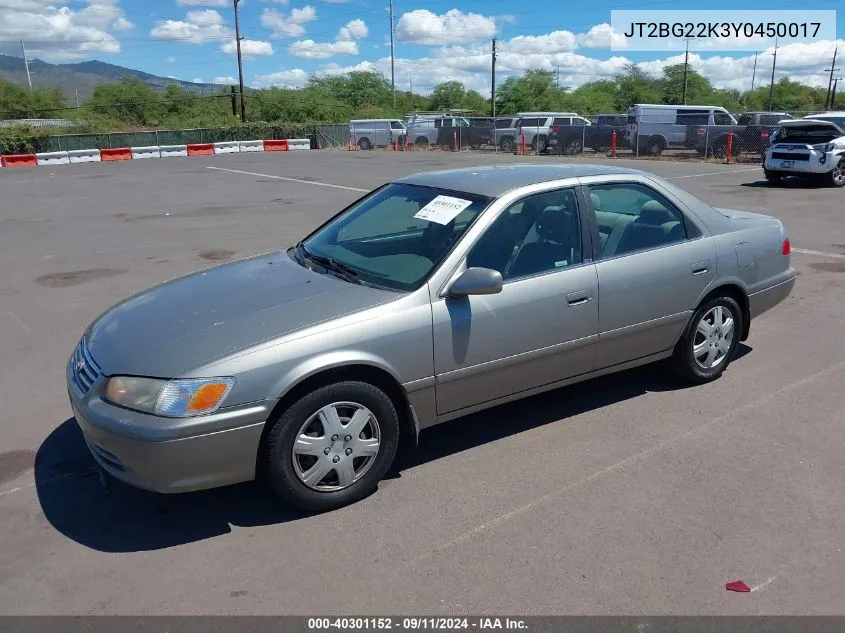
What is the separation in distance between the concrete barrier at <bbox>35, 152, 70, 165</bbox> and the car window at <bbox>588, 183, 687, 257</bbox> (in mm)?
32146

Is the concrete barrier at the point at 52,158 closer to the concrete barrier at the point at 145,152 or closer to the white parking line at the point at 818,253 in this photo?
the concrete barrier at the point at 145,152

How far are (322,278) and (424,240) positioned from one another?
0.62 m

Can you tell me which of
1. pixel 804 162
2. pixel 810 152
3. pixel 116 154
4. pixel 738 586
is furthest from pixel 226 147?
pixel 738 586

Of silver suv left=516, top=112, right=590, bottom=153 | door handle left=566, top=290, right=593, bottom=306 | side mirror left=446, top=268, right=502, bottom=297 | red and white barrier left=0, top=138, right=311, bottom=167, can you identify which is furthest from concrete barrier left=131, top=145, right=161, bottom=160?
side mirror left=446, top=268, right=502, bottom=297

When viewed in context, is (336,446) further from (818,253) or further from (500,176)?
(818,253)

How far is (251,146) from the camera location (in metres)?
38.0

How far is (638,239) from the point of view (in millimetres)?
4590

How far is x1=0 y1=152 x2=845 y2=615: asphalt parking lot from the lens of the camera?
2.91 m

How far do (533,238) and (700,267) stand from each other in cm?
135

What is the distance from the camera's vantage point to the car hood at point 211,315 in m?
3.28

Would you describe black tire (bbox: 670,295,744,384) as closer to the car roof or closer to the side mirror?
A: the car roof

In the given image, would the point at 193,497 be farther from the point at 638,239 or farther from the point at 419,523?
the point at 638,239

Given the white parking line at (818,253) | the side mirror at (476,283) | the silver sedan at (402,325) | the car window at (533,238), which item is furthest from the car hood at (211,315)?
the white parking line at (818,253)
